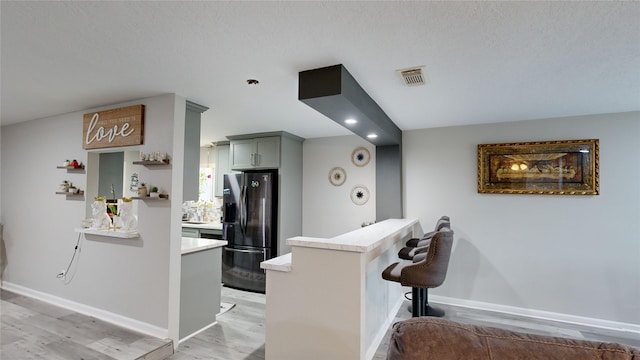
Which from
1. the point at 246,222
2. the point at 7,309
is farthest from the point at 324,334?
the point at 7,309

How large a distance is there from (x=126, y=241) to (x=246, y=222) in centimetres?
166

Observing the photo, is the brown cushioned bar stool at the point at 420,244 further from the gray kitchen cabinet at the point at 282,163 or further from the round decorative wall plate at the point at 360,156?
the gray kitchen cabinet at the point at 282,163

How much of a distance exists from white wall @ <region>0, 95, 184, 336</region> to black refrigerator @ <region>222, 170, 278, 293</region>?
1593mm

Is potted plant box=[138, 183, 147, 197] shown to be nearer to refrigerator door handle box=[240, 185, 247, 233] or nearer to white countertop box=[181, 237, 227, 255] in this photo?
white countertop box=[181, 237, 227, 255]

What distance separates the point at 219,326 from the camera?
10.2 feet

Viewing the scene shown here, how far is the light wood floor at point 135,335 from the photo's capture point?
249cm

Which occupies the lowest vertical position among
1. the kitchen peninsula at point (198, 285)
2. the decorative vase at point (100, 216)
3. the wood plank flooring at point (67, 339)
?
the wood plank flooring at point (67, 339)

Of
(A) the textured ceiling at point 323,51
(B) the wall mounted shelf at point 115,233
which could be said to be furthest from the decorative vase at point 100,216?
(A) the textured ceiling at point 323,51

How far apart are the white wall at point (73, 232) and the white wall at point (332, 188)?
2.31m

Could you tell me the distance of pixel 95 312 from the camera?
3098mm

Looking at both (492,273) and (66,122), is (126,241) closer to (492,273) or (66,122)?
(66,122)

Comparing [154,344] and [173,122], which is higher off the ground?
[173,122]

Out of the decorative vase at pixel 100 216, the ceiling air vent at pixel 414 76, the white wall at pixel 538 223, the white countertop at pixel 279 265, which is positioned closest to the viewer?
the ceiling air vent at pixel 414 76

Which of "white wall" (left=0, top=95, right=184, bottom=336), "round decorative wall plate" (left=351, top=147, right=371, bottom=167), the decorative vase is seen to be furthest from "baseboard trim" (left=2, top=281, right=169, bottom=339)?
"round decorative wall plate" (left=351, top=147, right=371, bottom=167)
